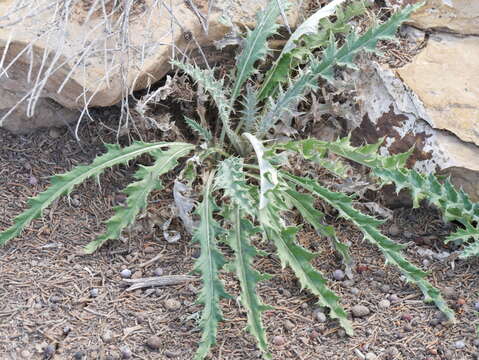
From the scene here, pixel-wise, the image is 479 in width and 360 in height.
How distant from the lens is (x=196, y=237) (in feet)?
8.50

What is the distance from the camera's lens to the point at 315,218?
2.76m

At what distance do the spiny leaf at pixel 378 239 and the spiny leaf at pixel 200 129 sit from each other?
0.42 metres

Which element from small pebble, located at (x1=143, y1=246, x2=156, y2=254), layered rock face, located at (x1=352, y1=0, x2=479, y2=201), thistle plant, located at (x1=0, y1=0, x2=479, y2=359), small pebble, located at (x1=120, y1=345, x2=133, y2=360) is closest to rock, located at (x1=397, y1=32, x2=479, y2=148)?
layered rock face, located at (x1=352, y1=0, x2=479, y2=201)

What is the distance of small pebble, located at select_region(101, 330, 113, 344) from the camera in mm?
2434

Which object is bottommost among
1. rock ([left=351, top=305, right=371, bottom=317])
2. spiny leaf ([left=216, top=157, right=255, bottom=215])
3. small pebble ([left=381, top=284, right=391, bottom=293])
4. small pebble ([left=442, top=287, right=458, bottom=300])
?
small pebble ([left=442, top=287, right=458, bottom=300])

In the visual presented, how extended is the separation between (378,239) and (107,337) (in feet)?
3.73

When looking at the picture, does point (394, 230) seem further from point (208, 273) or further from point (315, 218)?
point (208, 273)

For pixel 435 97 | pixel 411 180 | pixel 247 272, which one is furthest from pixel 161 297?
pixel 435 97

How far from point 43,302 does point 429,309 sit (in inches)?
59.6

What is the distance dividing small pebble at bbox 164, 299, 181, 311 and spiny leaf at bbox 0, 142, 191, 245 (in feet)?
1.98

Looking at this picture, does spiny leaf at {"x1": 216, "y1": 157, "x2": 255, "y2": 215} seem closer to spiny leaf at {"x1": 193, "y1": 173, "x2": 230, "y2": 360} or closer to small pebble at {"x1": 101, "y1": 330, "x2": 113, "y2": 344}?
spiny leaf at {"x1": 193, "y1": 173, "x2": 230, "y2": 360}

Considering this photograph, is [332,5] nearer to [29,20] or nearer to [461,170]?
[461,170]

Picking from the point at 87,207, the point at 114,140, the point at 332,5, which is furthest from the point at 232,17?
the point at 87,207

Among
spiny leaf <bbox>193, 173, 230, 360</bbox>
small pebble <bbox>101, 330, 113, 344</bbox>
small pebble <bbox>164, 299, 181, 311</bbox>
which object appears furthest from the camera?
small pebble <bbox>164, 299, 181, 311</bbox>
